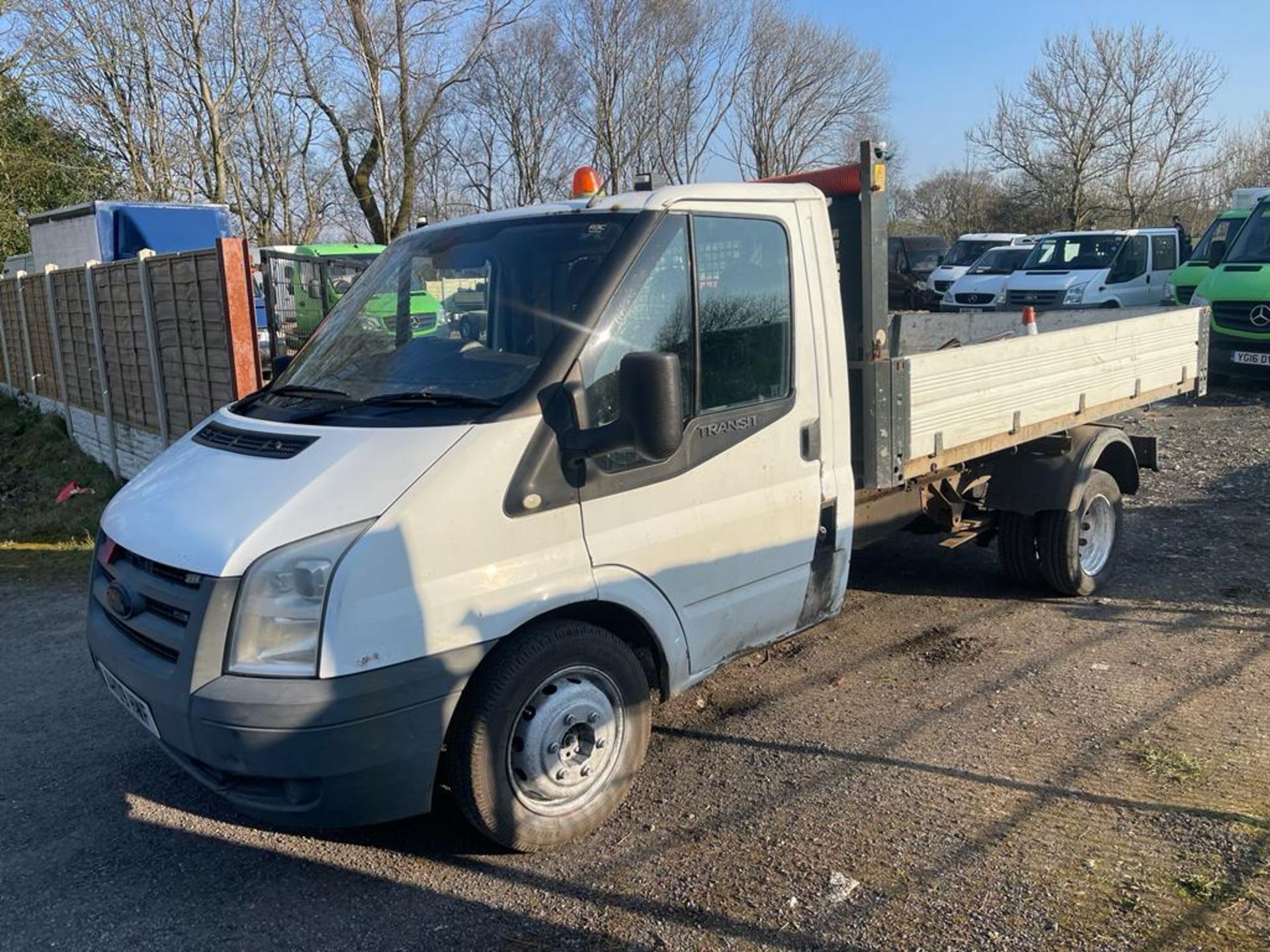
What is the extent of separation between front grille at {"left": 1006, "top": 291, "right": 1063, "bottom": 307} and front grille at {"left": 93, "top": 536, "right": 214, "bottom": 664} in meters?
16.5

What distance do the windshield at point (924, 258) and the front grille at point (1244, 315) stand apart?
1488 centimetres

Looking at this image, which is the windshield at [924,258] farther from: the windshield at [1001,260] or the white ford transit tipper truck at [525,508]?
the white ford transit tipper truck at [525,508]

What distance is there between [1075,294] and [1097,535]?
12.7 metres

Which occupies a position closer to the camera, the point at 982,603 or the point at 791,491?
the point at 791,491

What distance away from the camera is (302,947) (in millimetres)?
3006

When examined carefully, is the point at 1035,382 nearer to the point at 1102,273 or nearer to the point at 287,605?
the point at 287,605

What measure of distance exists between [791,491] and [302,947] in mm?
2367

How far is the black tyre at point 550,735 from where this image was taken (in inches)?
124

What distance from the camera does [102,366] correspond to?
10.8 meters

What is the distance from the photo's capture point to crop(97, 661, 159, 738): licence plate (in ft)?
10.2

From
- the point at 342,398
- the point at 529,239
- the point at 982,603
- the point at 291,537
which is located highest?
the point at 529,239

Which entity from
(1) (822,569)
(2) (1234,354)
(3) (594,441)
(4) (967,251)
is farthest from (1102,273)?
(3) (594,441)

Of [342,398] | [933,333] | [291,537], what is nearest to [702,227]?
[342,398]

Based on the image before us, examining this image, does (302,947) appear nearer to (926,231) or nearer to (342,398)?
(342,398)
